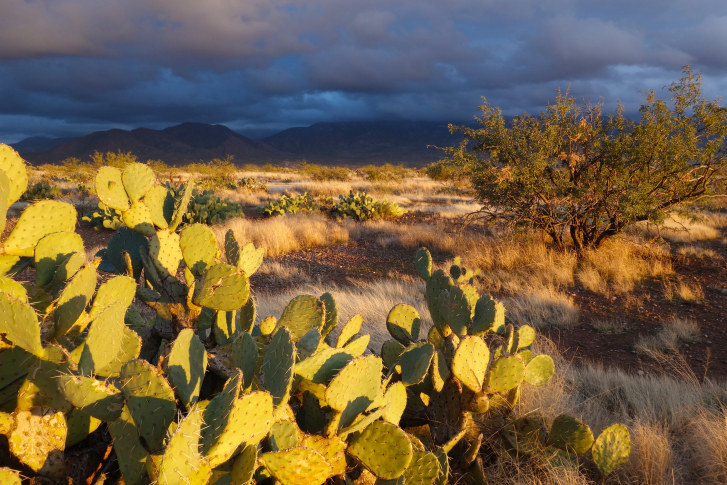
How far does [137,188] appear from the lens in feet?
6.21

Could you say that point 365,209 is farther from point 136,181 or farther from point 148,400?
point 148,400

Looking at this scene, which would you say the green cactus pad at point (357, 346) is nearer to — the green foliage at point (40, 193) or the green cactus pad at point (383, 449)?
the green cactus pad at point (383, 449)

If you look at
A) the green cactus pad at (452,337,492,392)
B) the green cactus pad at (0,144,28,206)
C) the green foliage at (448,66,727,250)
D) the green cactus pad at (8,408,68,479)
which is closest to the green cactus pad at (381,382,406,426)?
the green cactus pad at (452,337,492,392)

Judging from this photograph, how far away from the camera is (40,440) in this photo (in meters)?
1.27

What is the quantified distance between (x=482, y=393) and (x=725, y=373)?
4028 millimetres

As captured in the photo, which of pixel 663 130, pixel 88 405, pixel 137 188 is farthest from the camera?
pixel 663 130

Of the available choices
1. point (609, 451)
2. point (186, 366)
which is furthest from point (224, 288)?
point (609, 451)

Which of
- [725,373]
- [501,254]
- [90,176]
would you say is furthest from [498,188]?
[90,176]

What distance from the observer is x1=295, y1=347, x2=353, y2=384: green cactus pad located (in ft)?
4.88

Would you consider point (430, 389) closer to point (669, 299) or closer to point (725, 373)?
point (725, 373)

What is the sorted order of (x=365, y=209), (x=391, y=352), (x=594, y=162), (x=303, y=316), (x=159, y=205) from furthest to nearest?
1. (x=365, y=209)
2. (x=594, y=162)
3. (x=391, y=352)
4. (x=159, y=205)
5. (x=303, y=316)

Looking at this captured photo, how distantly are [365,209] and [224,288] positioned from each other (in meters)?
13.4

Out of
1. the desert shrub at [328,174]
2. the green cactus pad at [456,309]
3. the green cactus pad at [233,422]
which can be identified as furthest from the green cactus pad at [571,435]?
the desert shrub at [328,174]

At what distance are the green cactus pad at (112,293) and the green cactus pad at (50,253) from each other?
156 millimetres
